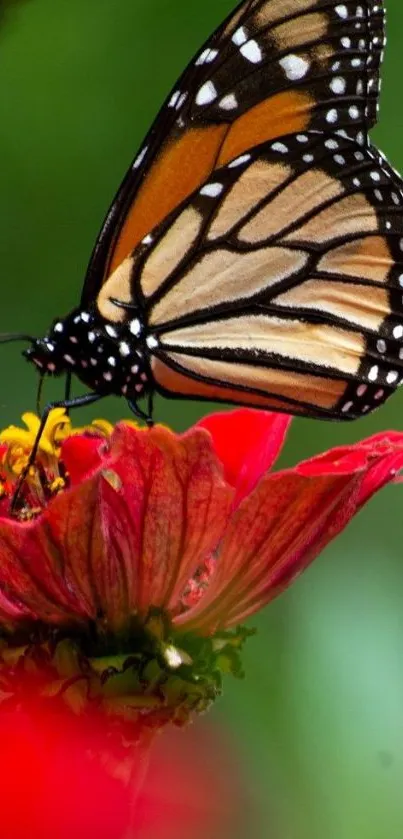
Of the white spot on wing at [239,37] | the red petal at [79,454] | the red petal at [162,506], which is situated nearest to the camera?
the red petal at [162,506]

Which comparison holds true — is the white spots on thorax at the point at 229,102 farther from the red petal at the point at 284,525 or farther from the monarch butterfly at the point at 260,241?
the red petal at the point at 284,525

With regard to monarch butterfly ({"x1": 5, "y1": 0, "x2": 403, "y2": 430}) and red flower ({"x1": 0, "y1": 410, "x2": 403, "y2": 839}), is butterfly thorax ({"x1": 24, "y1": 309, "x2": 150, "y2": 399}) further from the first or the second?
red flower ({"x1": 0, "y1": 410, "x2": 403, "y2": 839})

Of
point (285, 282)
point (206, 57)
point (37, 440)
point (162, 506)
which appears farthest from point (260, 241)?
point (162, 506)

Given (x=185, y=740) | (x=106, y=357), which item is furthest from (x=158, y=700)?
(x=106, y=357)

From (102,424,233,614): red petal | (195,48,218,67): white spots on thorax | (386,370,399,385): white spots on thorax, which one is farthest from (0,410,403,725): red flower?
(195,48,218,67): white spots on thorax

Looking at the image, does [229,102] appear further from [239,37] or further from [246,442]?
[246,442]

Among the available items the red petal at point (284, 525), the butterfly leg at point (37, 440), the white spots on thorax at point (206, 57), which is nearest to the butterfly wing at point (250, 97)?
the white spots on thorax at point (206, 57)

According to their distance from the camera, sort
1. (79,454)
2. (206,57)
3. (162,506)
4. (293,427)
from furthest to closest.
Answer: (293,427), (206,57), (79,454), (162,506)
